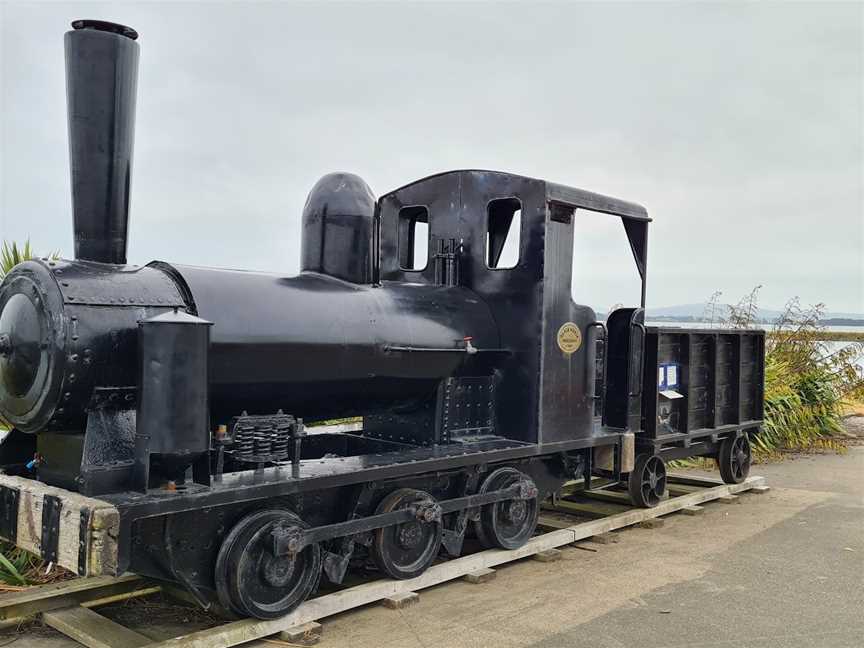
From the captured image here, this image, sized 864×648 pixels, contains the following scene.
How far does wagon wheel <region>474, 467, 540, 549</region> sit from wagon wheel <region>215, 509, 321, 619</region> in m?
1.57

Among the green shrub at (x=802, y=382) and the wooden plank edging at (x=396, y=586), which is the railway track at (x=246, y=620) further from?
the green shrub at (x=802, y=382)

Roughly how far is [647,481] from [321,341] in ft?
13.4

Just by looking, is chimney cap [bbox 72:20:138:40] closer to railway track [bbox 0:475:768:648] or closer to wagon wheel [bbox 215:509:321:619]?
wagon wheel [bbox 215:509:321:619]

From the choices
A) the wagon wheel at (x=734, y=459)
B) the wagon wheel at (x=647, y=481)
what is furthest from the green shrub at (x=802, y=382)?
the wagon wheel at (x=647, y=481)

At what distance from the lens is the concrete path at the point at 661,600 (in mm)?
4590

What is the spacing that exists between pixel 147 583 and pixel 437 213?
344cm

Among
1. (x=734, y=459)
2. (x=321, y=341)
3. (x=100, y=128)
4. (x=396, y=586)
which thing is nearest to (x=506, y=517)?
(x=396, y=586)

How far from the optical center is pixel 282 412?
480cm

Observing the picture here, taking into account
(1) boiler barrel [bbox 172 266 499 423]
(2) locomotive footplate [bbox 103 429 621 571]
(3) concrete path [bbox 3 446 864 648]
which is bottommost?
(3) concrete path [bbox 3 446 864 648]

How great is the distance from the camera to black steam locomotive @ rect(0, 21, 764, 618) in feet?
13.1

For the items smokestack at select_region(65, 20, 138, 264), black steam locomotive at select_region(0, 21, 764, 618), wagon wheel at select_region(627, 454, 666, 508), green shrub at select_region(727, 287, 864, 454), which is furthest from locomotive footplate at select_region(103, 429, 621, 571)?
green shrub at select_region(727, 287, 864, 454)

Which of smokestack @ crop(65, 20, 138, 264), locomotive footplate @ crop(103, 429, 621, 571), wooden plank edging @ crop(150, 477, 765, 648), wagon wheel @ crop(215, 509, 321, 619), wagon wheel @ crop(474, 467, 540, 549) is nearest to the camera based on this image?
locomotive footplate @ crop(103, 429, 621, 571)

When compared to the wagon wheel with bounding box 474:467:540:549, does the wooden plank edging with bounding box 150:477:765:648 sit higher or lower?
lower

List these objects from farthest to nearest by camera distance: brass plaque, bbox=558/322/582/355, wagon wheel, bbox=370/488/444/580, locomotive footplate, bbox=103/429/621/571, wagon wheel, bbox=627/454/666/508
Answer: wagon wheel, bbox=627/454/666/508 < brass plaque, bbox=558/322/582/355 < wagon wheel, bbox=370/488/444/580 < locomotive footplate, bbox=103/429/621/571
